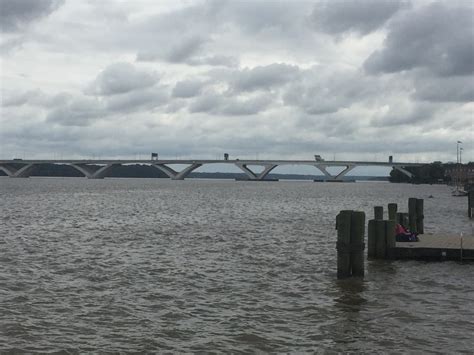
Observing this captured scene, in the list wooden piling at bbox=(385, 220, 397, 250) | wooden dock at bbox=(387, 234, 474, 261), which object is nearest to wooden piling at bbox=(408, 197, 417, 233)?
wooden dock at bbox=(387, 234, 474, 261)

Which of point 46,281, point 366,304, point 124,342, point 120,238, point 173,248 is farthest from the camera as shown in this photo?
point 120,238

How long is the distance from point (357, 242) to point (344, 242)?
1.34 ft

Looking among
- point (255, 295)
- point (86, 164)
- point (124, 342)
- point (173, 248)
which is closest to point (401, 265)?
point (255, 295)

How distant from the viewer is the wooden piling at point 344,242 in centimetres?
1770

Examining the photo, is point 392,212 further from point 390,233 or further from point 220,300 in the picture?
point 220,300

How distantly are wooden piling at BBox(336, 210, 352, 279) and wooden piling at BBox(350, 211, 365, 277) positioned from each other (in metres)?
0.13

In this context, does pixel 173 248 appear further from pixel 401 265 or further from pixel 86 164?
pixel 86 164

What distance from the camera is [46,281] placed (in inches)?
698

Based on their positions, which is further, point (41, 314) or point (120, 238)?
point (120, 238)

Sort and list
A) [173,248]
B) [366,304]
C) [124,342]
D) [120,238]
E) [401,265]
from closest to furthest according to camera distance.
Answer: [124,342] → [366,304] → [401,265] → [173,248] → [120,238]

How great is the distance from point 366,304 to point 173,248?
1284cm

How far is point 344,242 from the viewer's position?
1792 cm

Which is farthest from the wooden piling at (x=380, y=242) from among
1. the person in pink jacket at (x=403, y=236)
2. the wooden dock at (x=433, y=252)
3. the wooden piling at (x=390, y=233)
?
the person in pink jacket at (x=403, y=236)

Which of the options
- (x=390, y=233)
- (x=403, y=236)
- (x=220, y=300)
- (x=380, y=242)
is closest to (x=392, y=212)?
(x=403, y=236)
